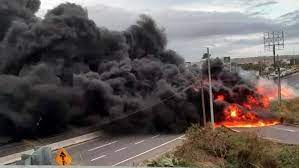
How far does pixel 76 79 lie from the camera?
48438mm

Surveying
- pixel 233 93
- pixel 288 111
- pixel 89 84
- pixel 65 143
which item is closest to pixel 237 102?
pixel 233 93

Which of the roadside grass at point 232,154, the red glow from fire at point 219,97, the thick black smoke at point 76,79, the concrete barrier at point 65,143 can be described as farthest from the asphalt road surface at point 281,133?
the concrete barrier at point 65,143

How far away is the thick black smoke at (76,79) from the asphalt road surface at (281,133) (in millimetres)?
8396

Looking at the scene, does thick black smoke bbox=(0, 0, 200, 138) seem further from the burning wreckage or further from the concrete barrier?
the concrete barrier

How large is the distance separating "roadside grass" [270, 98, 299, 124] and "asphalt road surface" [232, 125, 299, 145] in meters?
2.40

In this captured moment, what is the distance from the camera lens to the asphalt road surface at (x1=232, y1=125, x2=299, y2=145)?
39.6 meters

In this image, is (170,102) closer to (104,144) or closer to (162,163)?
(104,144)

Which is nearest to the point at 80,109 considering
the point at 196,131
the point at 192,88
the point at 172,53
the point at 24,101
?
the point at 24,101

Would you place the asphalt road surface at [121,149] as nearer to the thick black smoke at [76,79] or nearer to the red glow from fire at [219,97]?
the thick black smoke at [76,79]

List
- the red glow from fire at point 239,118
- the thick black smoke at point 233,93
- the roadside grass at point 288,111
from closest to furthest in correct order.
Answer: the red glow from fire at point 239,118 → the thick black smoke at point 233,93 → the roadside grass at point 288,111

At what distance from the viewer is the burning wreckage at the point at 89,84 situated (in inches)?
1805

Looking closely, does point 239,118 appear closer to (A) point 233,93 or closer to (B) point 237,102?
(B) point 237,102

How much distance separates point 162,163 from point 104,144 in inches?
793

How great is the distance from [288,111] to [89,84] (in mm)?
28039
